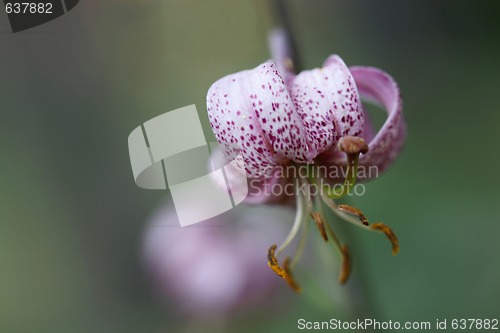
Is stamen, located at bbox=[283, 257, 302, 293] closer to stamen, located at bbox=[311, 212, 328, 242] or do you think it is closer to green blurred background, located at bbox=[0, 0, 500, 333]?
stamen, located at bbox=[311, 212, 328, 242]

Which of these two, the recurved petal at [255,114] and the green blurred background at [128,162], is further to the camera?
the green blurred background at [128,162]

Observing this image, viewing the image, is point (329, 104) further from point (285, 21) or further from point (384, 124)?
point (285, 21)

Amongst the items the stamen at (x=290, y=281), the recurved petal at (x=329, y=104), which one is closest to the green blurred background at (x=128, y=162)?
the stamen at (x=290, y=281)

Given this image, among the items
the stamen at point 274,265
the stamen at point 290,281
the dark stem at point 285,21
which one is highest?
the dark stem at point 285,21

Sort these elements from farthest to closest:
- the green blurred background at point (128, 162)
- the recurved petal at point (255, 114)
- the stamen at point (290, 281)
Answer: the green blurred background at point (128, 162) < the stamen at point (290, 281) < the recurved petal at point (255, 114)

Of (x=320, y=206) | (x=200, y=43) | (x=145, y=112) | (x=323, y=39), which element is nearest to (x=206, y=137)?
(x=320, y=206)

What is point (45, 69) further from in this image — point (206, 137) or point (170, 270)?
point (206, 137)

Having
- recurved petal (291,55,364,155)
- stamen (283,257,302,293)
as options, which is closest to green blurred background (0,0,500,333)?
stamen (283,257,302,293)

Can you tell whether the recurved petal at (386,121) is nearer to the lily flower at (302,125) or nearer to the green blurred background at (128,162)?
the lily flower at (302,125)
